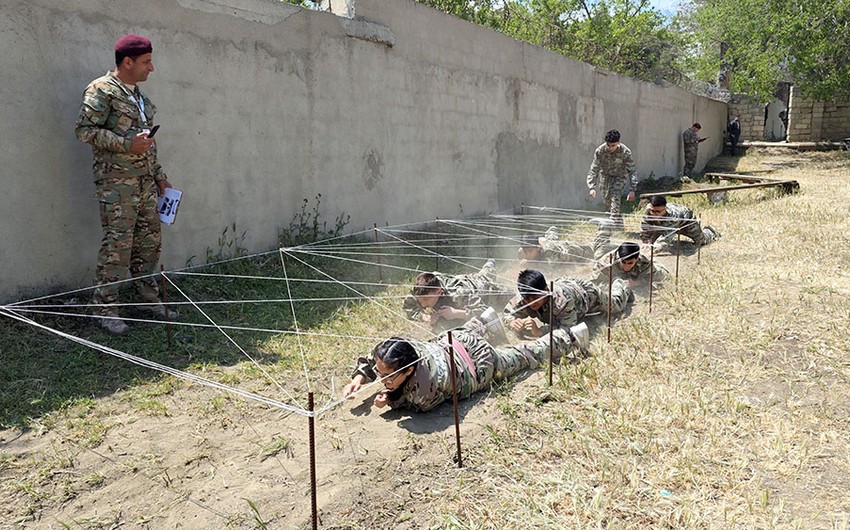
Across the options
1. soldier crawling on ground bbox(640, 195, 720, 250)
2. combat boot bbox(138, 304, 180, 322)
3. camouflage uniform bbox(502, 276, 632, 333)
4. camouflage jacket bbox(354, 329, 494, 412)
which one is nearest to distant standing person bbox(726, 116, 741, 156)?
soldier crawling on ground bbox(640, 195, 720, 250)

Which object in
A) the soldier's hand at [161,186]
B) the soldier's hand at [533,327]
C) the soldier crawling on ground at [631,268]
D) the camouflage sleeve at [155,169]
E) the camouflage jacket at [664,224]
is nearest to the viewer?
the camouflage sleeve at [155,169]

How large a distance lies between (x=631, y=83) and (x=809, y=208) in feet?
17.4

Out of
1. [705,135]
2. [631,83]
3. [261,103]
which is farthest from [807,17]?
[261,103]

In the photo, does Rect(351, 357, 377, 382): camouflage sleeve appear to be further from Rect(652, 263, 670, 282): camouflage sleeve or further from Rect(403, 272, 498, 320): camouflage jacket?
Rect(652, 263, 670, 282): camouflage sleeve

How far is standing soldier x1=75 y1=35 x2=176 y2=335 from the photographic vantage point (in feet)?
11.5

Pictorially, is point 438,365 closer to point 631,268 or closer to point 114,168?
point 114,168

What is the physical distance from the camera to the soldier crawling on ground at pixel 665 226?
6.42 m

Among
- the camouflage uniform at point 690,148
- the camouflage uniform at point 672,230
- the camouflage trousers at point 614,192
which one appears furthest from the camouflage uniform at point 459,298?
the camouflage uniform at point 690,148

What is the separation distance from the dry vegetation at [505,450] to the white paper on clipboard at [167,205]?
3.20ft

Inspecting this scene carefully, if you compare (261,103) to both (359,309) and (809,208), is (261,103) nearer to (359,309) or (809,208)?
(359,309)

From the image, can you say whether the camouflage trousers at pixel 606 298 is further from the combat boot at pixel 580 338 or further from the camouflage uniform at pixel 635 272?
the combat boot at pixel 580 338

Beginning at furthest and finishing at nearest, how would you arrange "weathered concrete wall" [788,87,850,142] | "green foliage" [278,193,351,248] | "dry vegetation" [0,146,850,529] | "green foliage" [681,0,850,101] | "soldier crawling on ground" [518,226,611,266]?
"weathered concrete wall" [788,87,850,142] → "green foliage" [681,0,850,101] → "soldier crawling on ground" [518,226,611,266] → "green foliage" [278,193,351,248] → "dry vegetation" [0,146,850,529]

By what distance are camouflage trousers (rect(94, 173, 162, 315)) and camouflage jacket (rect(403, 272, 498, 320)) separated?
6.14 ft

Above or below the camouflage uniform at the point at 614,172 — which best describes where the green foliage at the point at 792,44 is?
above
